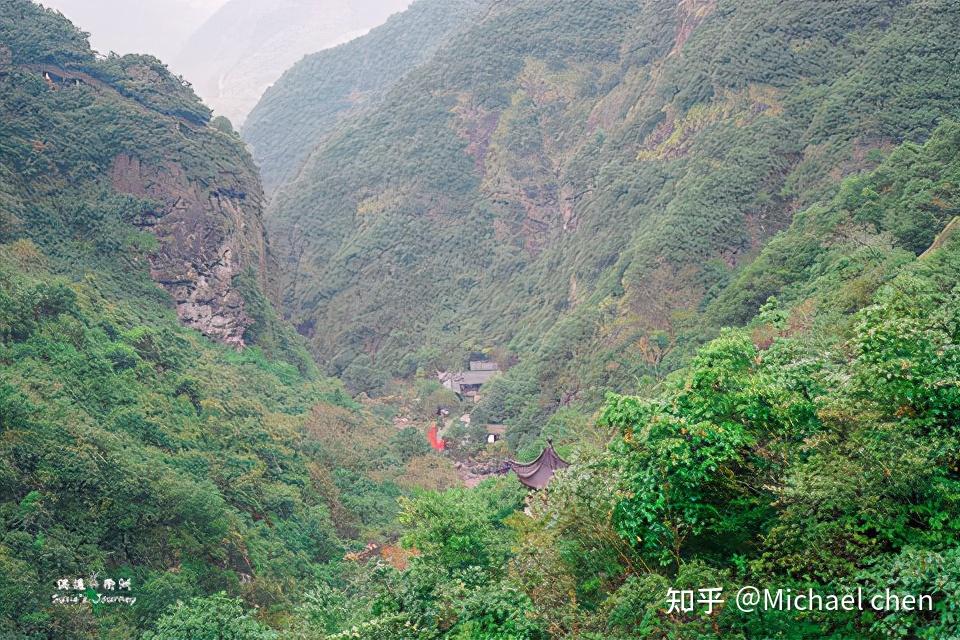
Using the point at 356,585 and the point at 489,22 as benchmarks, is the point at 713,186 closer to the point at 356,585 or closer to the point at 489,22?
the point at 356,585

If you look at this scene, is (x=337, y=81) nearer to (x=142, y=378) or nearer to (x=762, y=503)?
(x=142, y=378)

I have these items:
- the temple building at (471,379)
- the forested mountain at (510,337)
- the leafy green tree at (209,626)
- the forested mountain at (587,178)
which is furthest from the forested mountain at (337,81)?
the leafy green tree at (209,626)

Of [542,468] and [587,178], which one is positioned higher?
[587,178]

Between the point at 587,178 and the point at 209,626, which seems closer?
the point at 209,626

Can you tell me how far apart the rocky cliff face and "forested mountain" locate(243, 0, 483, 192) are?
5988 cm

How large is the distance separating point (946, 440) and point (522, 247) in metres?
57.3

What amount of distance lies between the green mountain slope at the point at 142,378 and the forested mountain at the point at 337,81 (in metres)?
57.6

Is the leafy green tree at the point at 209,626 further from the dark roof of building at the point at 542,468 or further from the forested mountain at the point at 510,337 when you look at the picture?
the dark roof of building at the point at 542,468

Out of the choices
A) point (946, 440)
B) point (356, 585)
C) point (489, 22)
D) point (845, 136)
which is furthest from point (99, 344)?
point (489, 22)

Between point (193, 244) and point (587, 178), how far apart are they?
30367 millimetres

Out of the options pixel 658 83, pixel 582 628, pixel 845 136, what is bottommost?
pixel 582 628

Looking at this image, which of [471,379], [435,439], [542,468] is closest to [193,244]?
[435,439]

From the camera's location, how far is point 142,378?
27.6m

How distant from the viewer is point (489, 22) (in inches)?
3246
